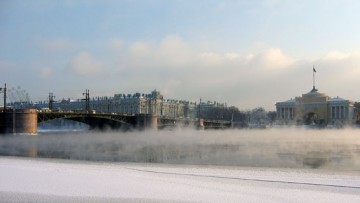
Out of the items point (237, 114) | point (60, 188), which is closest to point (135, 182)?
point (60, 188)

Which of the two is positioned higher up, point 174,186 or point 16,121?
point 16,121

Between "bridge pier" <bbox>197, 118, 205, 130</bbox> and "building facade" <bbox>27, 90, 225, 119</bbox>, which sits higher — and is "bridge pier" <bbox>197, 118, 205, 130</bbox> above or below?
below

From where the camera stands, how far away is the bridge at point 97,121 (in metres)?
45.1

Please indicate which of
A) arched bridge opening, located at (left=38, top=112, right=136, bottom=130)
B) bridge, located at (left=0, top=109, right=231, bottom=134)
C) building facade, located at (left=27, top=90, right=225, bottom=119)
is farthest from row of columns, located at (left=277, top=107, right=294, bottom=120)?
arched bridge opening, located at (left=38, top=112, right=136, bottom=130)

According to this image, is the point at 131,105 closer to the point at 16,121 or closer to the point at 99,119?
the point at 99,119

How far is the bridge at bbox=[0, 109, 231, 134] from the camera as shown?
45125 millimetres

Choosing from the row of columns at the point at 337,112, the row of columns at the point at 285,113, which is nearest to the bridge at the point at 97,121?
the row of columns at the point at 285,113

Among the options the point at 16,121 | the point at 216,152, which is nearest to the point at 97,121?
the point at 16,121

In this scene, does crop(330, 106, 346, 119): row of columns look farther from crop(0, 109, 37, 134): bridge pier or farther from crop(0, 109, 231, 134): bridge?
crop(0, 109, 37, 134): bridge pier

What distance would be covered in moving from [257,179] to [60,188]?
16.9 ft

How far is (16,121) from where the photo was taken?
4509 centimetres

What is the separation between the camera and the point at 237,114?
116 m

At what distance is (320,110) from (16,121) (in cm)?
7087

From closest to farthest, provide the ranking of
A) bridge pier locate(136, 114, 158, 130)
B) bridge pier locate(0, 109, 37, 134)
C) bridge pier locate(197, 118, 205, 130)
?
bridge pier locate(0, 109, 37, 134)
bridge pier locate(136, 114, 158, 130)
bridge pier locate(197, 118, 205, 130)
